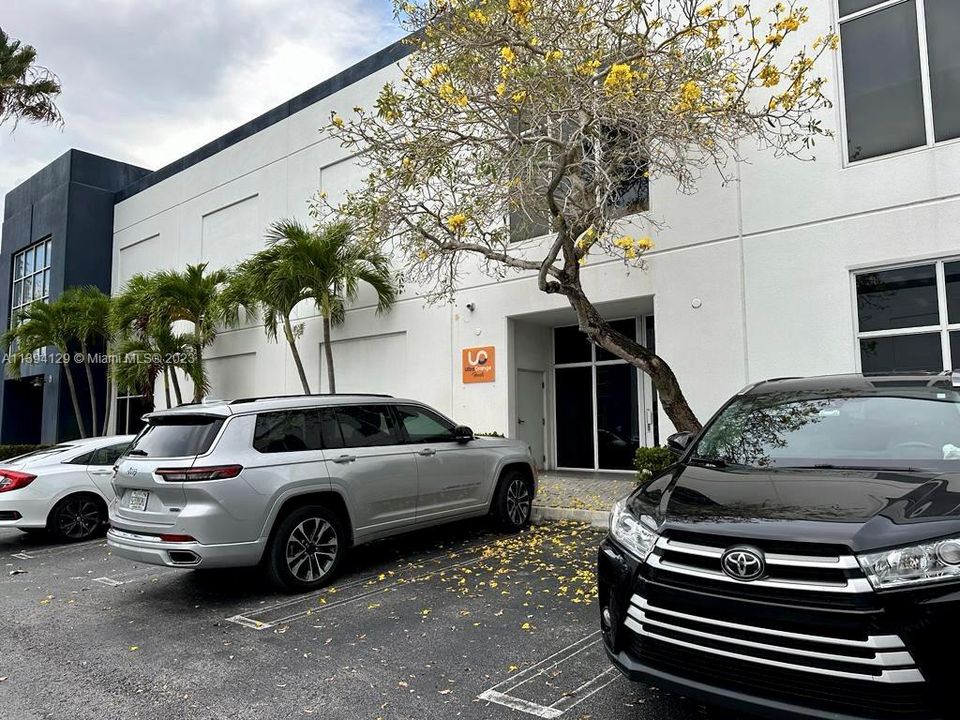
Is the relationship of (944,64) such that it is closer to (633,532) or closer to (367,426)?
(367,426)

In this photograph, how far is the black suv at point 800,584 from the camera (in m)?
2.32

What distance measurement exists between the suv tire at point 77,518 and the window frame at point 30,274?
20.2 meters

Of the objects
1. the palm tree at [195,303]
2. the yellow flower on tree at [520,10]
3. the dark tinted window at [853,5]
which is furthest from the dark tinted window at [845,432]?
the palm tree at [195,303]

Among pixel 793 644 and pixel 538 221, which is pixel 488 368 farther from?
pixel 793 644

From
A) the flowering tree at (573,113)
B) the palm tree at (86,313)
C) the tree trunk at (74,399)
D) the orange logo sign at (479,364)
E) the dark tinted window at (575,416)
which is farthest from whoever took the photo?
the tree trunk at (74,399)

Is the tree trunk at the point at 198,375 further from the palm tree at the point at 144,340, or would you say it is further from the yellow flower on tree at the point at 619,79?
the yellow flower on tree at the point at 619,79

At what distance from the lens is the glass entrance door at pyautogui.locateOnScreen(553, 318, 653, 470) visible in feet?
41.1

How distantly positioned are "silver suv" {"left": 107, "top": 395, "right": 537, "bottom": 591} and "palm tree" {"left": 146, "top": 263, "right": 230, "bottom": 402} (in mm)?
10892

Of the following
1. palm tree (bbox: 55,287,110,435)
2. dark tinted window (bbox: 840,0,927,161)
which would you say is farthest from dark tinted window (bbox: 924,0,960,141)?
palm tree (bbox: 55,287,110,435)

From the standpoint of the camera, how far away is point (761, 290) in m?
9.81

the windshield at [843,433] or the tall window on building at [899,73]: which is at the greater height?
the tall window on building at [899,73]

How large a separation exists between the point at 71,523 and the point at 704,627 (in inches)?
348

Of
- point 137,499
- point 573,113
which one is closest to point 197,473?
point 137,499

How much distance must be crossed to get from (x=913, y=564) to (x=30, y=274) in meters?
33.1
